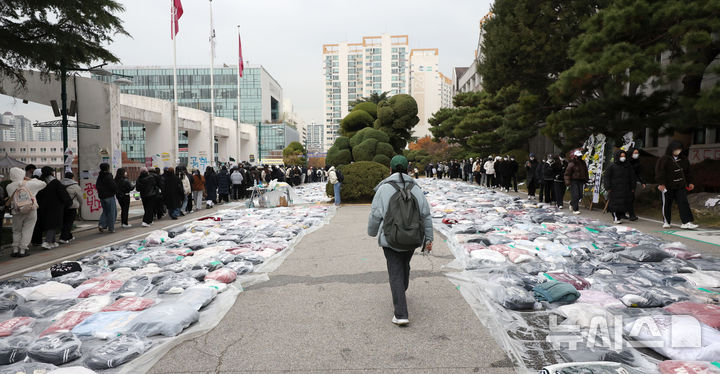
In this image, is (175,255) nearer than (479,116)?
Yes

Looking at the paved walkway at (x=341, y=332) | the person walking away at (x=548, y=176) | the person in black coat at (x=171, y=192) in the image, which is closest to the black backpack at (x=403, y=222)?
the paved walkway at (x=341, y=332)

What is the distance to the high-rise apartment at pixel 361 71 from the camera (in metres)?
127

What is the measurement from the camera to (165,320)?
4.12 m

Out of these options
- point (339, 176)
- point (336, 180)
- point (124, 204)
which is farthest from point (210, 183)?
point (124, 204)

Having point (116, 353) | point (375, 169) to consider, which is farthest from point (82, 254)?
point (375, 169)

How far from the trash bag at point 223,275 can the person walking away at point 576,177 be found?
9.92 metres

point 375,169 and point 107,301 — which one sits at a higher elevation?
point 375,169

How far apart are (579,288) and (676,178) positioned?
561 centimetres

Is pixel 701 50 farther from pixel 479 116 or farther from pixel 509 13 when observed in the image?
pixel 479 116

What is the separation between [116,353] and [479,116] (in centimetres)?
2519

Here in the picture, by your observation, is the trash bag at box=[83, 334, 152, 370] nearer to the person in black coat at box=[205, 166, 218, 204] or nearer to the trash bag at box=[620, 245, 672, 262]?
the trash bag at box=[620, 245, 672, 262]

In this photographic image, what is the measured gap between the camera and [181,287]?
548 cm

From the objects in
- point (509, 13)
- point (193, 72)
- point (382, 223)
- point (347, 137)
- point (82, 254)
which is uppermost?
point (193, 72)

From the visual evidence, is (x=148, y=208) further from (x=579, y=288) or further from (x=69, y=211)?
(x=579, y=288)
